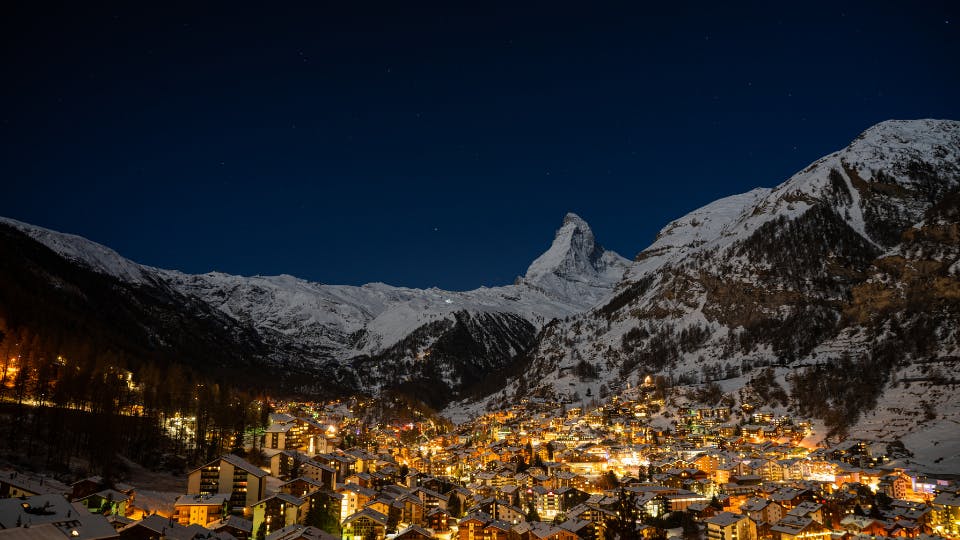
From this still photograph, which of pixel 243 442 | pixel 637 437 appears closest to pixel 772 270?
pixel 637 437

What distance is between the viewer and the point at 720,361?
168 metres

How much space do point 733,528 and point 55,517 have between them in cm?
5352

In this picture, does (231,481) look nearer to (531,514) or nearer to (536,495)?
(531,514)

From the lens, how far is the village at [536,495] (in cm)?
4700

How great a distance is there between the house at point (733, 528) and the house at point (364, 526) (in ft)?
99.5

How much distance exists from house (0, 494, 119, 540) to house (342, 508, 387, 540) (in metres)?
26.7

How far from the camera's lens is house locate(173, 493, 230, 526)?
53062 millimetres

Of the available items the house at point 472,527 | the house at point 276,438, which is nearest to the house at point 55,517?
the house at point 472,527

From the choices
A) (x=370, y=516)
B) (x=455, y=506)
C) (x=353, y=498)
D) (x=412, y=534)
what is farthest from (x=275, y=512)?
(x=455, y=506)

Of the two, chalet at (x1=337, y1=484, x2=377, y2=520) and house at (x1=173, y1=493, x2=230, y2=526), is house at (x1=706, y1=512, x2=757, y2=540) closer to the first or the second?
chalet at (x1=337, y1=484, x2=377, y2=520)

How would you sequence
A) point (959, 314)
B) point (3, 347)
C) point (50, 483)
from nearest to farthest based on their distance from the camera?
point (50, 483) < point (3, 347) < point (959, 314)

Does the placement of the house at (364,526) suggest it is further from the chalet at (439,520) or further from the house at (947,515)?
the house at (947,515)

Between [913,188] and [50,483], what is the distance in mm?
219581

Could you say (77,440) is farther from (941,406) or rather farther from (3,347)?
(941,406)
